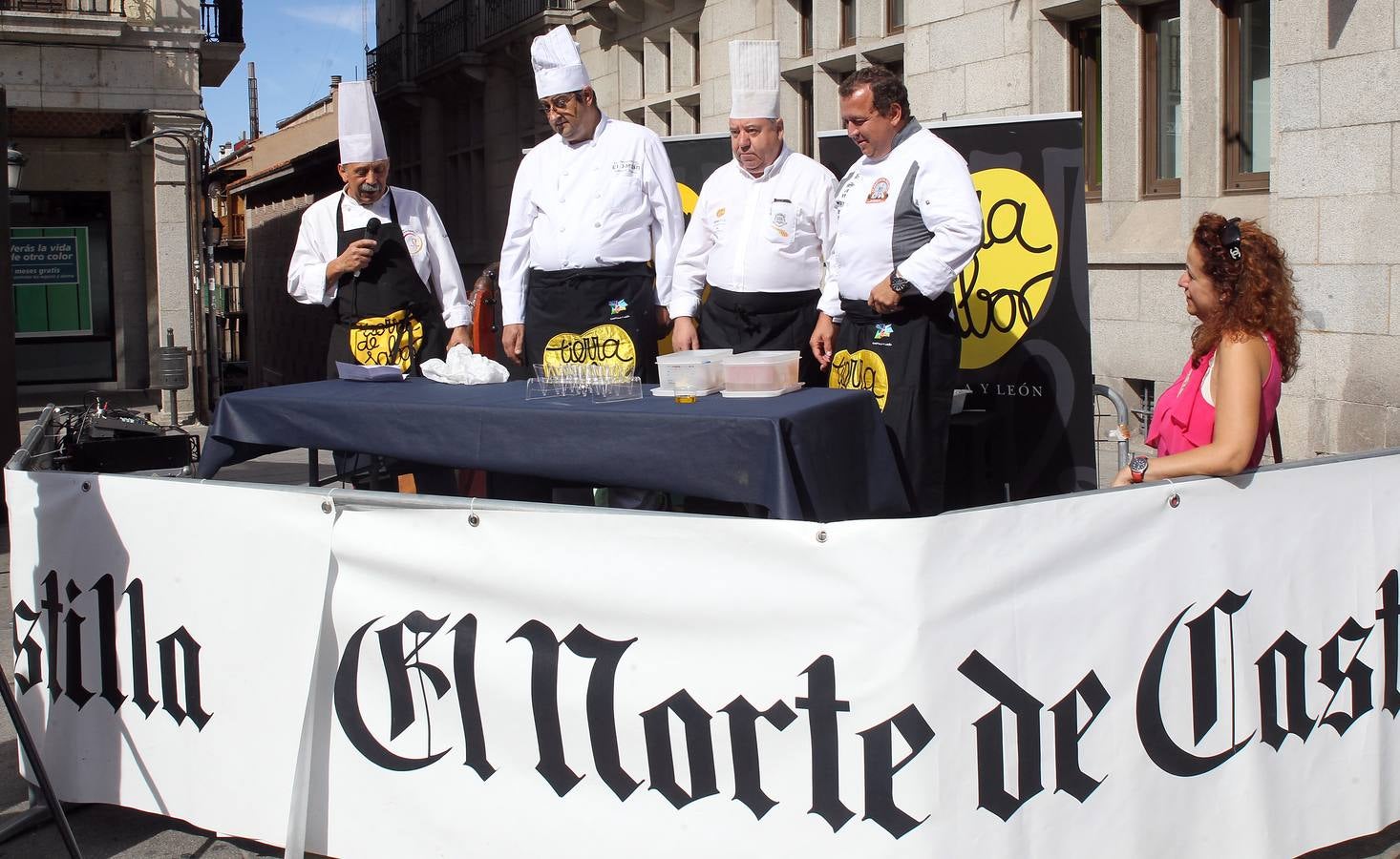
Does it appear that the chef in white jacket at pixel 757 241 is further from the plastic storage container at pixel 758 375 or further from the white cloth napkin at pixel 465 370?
the plastic storage container at pixel 758 375

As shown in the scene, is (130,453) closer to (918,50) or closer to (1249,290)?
(1249,290)

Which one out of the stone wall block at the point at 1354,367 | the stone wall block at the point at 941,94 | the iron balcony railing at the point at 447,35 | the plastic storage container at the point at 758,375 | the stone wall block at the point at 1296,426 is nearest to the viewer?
the plastic storage container at the point at 758,375

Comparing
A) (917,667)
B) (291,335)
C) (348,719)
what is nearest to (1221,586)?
(917,667)

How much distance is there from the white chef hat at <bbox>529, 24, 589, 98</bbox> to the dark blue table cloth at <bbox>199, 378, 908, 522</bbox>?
148cm

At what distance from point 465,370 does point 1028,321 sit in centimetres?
289

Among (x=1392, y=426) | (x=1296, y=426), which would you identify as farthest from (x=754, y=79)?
(x=1296, y=426)

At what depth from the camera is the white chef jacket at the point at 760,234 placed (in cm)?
537

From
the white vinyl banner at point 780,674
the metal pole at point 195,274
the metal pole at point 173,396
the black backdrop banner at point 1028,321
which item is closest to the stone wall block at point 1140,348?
the black backdrop banner at point 1028,321

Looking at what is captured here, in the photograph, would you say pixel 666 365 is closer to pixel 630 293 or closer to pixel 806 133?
pixel 630 293

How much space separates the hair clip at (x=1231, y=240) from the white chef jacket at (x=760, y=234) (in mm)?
1895

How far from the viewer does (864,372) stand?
491 cm

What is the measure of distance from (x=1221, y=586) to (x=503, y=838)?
1.69 meters

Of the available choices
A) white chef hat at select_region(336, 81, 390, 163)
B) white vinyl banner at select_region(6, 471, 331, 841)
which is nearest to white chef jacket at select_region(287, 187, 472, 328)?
white chef hat at select_region(336, 81, 390, 163)

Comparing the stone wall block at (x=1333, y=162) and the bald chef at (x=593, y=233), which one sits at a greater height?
the stone wall block at (x=1333, y=162)
